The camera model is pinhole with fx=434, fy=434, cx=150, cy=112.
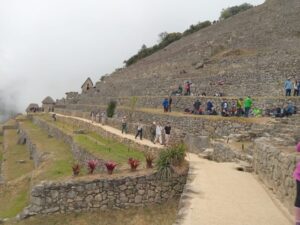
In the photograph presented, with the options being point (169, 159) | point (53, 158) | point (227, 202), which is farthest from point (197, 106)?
Answer: point (227, 202)

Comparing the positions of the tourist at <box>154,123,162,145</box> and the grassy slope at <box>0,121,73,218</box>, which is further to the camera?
the tourist at <box>154,123,162,145</box>

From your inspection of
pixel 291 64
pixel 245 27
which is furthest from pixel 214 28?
pixel 291 64

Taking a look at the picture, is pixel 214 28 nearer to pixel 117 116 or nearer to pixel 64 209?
pixel 117 116

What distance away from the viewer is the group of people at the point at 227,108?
2065 centimetres

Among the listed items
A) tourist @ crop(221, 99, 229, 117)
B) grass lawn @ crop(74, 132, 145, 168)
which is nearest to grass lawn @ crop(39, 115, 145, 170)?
grass lawn @ crop(74, 132, 145, 168)

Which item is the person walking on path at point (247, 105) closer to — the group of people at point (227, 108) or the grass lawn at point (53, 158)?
the group of people at point (227, 108)

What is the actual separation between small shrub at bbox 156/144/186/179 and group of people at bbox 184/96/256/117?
828 centimetres

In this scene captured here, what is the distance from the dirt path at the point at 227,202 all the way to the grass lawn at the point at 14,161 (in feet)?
50.7

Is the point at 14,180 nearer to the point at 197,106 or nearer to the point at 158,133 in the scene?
the point at 158,133

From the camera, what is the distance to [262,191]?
1020 cm

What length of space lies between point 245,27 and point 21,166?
2922 centimetres

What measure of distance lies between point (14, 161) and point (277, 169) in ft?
77.2

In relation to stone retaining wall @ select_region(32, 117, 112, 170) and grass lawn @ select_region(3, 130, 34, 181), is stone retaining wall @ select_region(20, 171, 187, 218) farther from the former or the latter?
grass lawn @ select_region(3, 130, 34, 181)

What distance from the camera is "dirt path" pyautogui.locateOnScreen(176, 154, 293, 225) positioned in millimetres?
8102
